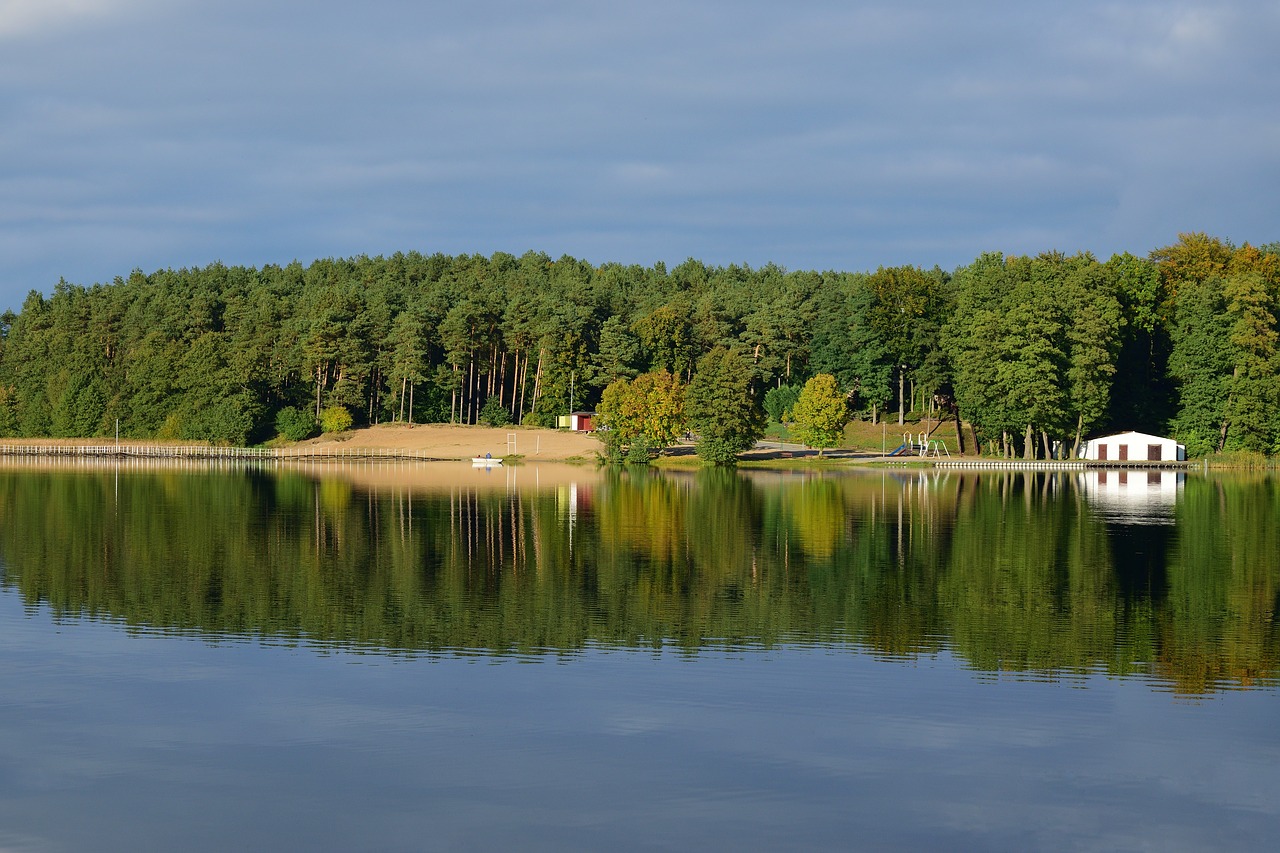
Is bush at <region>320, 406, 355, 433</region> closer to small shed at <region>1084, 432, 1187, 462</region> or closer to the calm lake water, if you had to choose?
small shed at <region>1084, 432, 1187, 462</region>

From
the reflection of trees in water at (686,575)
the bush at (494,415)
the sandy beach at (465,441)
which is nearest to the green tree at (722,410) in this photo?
the sandy beach at (465,441)

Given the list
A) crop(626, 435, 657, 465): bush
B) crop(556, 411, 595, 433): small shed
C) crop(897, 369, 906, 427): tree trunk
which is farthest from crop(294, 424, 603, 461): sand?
crop(897, 369, 906, 427): tree trunk

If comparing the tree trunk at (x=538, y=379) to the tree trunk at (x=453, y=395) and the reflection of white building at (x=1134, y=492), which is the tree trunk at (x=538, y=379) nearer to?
the tree trunk at (x=453, y=395)

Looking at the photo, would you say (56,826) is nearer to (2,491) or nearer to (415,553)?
(415,553)

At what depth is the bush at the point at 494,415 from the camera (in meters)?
144

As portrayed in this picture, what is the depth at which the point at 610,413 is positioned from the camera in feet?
393

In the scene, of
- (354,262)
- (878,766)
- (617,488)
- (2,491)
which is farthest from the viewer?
(354,262)

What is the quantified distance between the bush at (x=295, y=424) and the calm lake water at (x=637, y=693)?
96.5m

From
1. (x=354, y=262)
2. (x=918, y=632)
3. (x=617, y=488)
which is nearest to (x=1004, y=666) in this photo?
(x=918, y=632)

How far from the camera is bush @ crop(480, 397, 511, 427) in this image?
144 meters

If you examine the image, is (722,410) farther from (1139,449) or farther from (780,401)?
(1139,449)

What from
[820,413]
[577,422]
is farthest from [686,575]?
[577,422]

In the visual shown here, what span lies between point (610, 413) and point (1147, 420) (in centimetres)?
5213

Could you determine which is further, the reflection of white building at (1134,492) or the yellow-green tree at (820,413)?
the yellow-green tree at (820,413)
